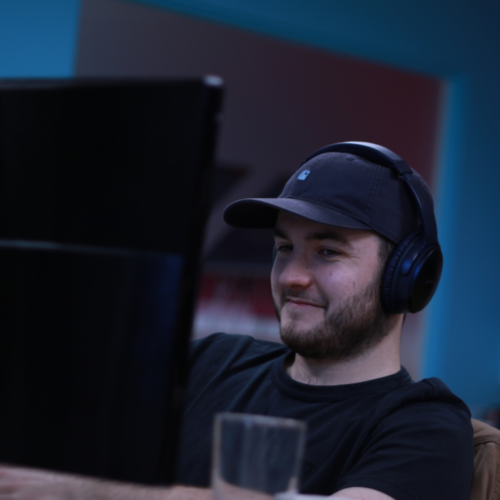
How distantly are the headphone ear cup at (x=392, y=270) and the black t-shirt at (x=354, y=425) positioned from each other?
5.4 inches

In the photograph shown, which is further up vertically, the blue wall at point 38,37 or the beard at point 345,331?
the blue wall at point 38,37

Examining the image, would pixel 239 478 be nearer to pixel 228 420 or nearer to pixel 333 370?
pixel 228 420

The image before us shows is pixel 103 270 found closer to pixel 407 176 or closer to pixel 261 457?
pixel 261 457

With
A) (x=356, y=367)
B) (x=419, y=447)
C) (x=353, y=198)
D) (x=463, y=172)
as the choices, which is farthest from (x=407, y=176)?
(x=463, y=172)

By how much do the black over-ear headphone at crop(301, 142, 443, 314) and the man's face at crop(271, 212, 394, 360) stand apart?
36 millimetres

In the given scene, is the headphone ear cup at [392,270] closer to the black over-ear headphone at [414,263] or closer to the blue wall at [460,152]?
the black over-ear headphone at [414,263]

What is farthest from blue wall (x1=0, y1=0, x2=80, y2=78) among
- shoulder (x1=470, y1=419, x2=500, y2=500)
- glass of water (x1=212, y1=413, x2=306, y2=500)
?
glass of water (x1=212, y1=413, x2=306, y2=500)

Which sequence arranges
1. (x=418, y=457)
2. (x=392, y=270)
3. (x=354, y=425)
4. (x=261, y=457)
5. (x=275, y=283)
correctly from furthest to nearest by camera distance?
(x=275, y=283), (x=392, y=270), (x=354, y=425), (x=418, y=457), (x=261, y=457)

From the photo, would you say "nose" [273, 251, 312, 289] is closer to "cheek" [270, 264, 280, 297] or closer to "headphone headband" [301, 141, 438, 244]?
"cheek" [270, 264, 280, 297]

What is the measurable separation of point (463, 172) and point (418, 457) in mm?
2462

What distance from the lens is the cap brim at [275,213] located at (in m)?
1.10

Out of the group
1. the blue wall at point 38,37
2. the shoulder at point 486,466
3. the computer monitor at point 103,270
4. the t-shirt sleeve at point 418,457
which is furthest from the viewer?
the blue wall at point 38,37

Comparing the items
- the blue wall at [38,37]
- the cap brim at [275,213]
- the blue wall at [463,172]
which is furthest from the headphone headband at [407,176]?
the blue wall at [463,172]

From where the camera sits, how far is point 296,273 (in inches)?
46.6
